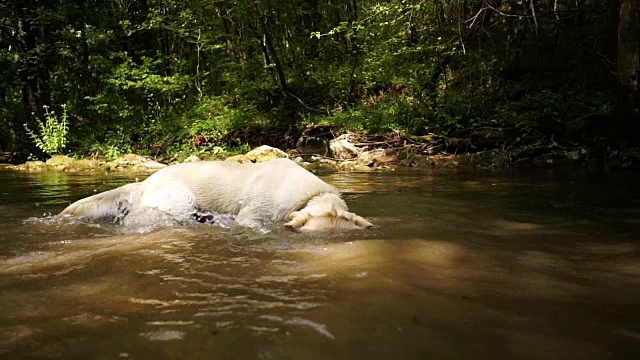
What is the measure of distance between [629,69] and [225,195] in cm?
899

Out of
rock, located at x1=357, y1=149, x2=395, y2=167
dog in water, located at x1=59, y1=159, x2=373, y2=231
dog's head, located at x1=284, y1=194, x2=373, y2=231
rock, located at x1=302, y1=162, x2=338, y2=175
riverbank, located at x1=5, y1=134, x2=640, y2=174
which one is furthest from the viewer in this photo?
rock, located at x1=357, y1=149, x2=395, y2=167

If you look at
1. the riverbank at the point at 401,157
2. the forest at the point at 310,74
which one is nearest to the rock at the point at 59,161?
the riverbank at the point at 401,157

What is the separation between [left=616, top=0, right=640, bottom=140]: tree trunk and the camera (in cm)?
980

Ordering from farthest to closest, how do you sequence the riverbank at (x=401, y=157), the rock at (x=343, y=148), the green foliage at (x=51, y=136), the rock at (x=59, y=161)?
the green foliage at (x=51, y=136), the rock at (x=59, y=161), the rock at (x=343, y=148), the riverbank at (x=401, y=157)

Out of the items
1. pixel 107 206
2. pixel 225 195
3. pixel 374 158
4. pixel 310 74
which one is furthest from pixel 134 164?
pixel 225 195

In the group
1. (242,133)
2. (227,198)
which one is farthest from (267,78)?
(227,198)

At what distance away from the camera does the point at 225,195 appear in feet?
18.9

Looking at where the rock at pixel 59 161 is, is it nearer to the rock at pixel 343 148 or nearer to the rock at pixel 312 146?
the rock at pixel 312 146

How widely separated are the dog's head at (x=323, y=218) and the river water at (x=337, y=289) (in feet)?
0.59

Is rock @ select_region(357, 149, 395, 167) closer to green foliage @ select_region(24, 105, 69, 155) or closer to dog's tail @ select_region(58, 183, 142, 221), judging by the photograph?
dog's tail @ select_region(58, 183, 142, 221)

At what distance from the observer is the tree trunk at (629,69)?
980cm

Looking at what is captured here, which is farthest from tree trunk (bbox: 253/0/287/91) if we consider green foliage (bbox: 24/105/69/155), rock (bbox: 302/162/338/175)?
green foliage (bbox: 24/105/69/155)

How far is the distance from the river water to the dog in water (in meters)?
0.32

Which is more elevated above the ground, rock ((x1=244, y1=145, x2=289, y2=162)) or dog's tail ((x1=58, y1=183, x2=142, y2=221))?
rock ((x1=244, y1=145, x2=289, y2=162))
